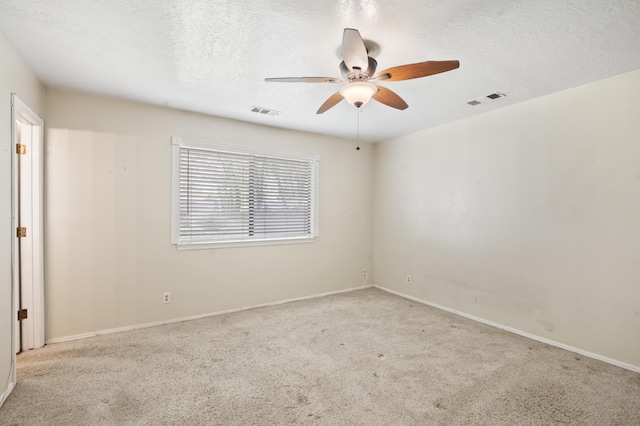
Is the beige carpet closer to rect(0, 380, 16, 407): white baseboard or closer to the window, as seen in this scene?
rect(0, 380, 16, 407): white baseboard

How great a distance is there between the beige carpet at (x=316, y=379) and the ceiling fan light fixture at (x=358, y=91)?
2.12 metres

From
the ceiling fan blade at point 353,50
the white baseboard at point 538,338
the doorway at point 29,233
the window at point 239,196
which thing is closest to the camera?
the ceiling fan blade at point 353,50

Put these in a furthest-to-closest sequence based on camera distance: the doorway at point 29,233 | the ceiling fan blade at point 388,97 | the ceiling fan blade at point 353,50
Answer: the doorway at point 29,233
the ceiling fan blade at point 388,97
the ceiling fan blade at point 353,50

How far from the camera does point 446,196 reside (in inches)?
162

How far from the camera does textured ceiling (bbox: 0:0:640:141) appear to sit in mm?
1810

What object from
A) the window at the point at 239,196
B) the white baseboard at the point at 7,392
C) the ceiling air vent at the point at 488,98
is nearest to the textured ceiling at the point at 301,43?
the ceiling air vent at the point at 488,98

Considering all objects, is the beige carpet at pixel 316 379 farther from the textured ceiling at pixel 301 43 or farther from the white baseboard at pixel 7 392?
the textured ceiling at pixel 301 43

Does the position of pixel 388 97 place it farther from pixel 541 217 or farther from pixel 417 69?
pixel 541 217

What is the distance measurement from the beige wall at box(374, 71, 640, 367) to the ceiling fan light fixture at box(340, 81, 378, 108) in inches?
83.5

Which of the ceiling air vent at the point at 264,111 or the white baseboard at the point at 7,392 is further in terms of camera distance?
the ceiling air vent at the point at 264,111

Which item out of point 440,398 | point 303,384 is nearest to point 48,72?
point 303,384

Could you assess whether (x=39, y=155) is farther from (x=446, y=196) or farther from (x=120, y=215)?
(x=446, y=196)

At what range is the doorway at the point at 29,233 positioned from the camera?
2785mm

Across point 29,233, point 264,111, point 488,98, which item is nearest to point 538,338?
point 488,98
